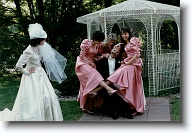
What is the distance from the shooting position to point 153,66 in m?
5.88

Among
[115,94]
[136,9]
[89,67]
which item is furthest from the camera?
[136,9]

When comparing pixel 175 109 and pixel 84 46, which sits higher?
pixel 84 46

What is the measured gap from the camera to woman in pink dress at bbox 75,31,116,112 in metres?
4.62

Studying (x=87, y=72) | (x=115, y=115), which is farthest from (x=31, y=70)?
(x=115, y=115)

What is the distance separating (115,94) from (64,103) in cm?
127

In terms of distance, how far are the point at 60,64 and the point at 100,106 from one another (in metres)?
1.05

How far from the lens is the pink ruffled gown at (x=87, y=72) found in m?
4.62

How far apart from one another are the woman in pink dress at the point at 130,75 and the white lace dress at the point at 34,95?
0.99m

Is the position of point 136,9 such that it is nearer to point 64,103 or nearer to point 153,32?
point 153,32

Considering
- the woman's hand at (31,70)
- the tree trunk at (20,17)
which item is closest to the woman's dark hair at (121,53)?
the woman's hand at (31,70)

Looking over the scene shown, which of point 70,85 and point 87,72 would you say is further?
point 70,85

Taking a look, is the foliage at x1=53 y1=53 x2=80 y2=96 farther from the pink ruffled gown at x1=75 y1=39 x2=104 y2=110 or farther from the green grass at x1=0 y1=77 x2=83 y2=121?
the pink ruffled gown at x1=75 y1=39 x2=104 y2=110

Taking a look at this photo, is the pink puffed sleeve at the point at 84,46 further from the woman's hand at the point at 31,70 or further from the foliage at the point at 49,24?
the foliage at the point at 49,24

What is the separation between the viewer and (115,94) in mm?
4637
